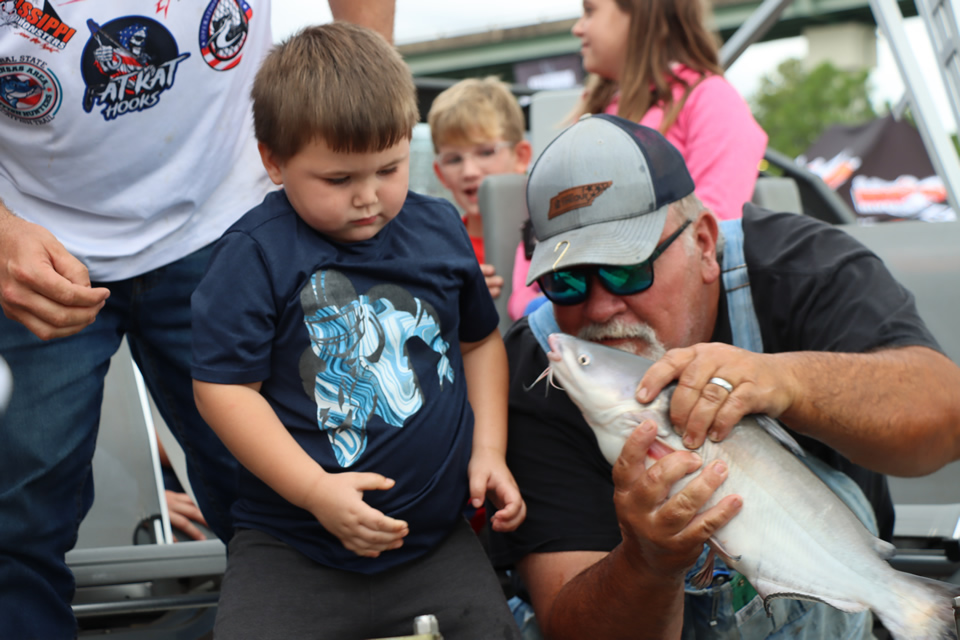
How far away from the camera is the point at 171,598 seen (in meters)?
2.35

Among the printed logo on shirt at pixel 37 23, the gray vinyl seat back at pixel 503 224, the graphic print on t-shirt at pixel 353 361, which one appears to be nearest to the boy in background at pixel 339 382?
the graphic print on t-shirt at pixel 353 361

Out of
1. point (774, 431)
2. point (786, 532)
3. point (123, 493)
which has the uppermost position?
point (774, 431)

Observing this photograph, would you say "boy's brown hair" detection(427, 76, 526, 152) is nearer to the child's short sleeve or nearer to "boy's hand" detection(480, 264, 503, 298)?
"boy's hand" detection(480, 264, 503, 298)

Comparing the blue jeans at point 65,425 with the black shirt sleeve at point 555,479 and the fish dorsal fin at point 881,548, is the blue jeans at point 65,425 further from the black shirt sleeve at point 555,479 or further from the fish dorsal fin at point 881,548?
the fish dorsal fin at point 881,548

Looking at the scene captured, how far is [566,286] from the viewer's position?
206 cm

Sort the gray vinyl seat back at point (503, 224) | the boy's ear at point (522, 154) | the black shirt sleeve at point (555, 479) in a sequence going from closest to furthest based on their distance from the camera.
Answer: the black shirt sleeve at point (555, 479)
the gray vinyl seat back at point (503, 224)
the boy's ear at point (522, 154)

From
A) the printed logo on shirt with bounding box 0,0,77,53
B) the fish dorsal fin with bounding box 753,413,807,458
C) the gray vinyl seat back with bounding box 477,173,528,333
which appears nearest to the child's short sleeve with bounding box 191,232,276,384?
the printed logo on shirt with bounding box 0,0,77,53

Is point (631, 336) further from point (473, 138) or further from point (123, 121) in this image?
point (473, 138)

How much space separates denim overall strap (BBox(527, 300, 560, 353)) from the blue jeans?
791 mm

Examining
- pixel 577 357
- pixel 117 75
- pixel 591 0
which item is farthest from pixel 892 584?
pixel 591 0

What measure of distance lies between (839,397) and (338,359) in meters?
0.99

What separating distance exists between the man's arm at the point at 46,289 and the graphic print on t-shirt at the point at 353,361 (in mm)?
389

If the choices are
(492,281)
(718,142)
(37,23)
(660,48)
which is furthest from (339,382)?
(660,48)

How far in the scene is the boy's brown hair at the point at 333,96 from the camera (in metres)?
1.66
